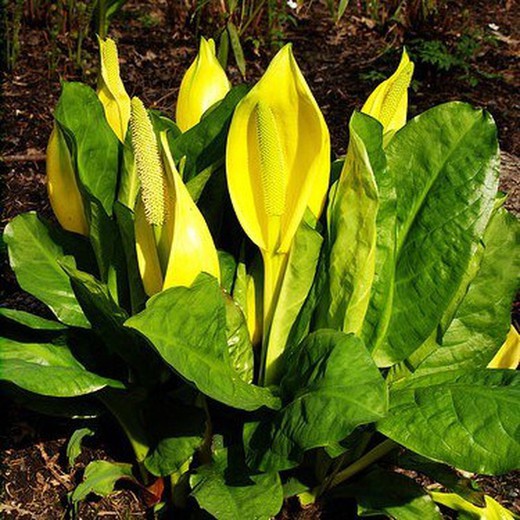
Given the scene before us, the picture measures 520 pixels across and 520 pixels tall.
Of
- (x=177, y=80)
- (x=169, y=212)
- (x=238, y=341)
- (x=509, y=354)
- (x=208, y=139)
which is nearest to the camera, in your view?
(x=169, y=212)

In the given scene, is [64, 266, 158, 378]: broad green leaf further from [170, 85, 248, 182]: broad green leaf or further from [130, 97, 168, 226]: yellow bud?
[170, 85, 248, 182]: broad green leaf

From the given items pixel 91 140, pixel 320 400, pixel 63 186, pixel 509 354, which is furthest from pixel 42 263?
pixel 509 354

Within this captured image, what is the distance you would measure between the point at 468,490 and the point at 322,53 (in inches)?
117

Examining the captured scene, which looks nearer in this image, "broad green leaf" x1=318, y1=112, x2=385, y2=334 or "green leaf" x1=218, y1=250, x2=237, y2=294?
"broad green leaf" x1=318, y1=112, x2=385, y2=334

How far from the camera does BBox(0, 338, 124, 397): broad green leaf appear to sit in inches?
55.9

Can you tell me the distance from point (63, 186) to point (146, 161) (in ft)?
1.39

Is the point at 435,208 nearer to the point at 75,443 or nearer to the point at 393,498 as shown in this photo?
the point at 393,498

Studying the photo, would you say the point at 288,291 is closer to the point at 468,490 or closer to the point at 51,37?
the point at 468,490

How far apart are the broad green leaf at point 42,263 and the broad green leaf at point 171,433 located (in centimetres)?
24

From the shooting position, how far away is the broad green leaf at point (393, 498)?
1711 mm

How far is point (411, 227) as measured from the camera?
159 centimetres

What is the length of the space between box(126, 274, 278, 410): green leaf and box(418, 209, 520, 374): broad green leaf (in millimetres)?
455

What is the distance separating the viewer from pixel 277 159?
4.66 ft

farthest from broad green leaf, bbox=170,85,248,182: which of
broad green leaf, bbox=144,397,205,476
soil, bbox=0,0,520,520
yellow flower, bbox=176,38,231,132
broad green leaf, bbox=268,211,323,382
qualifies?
soil, bbox=0,0,520,520
